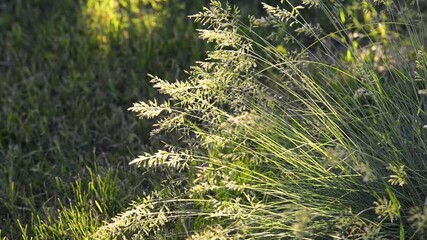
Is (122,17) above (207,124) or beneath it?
above

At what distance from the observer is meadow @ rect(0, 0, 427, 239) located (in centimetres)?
259

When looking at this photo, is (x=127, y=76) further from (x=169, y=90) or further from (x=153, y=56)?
Result: (x=169, y=90)

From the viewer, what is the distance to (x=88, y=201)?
322 centimetres

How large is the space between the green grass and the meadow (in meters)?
0.01

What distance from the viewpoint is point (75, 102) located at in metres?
3.99

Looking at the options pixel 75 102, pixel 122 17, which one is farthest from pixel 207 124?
pixel 122 17

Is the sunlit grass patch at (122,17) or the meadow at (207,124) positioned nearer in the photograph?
the meadow at (207,124)

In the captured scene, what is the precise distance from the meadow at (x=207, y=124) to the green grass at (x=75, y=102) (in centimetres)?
1

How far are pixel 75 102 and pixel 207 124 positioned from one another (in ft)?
2.86

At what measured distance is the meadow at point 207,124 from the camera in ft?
8.49

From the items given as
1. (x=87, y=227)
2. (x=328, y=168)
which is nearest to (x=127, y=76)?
(x=87, y=227)

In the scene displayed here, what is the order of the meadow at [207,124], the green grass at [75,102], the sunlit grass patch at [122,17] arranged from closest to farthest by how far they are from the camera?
the meadow at [207,124], the green grass at [75,102], the sunlit grass patch at [122,17]

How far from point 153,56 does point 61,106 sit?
0.61 m

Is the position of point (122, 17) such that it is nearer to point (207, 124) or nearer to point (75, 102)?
point (75, 102)
